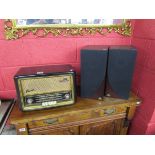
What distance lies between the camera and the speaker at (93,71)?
893 millimetres

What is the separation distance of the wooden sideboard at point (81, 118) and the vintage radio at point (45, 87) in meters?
0.05

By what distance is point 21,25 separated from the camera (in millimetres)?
972

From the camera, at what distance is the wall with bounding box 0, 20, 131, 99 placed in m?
1.04

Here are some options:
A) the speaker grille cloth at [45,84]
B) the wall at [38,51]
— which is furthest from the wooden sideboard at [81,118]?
the wall at [38,51]

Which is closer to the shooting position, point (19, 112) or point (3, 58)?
point (19, 112)

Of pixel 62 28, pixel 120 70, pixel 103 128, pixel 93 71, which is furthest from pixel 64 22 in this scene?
pixel 103 128

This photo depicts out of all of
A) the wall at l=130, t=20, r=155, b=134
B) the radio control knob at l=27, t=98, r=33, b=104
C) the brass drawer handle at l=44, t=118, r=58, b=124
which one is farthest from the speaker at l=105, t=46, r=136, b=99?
the radio control knob at l=27, t=98, r=33, b=104

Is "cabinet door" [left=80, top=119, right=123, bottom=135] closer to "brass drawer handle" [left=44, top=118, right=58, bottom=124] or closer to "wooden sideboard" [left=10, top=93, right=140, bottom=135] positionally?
"wooden sideboard" [left=10, top=93, right=140, bottom=135]

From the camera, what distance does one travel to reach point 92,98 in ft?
3.39

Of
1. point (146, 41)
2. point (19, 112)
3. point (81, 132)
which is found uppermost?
point (146, 41)

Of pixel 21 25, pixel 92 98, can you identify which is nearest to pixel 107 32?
pixel 92 98
